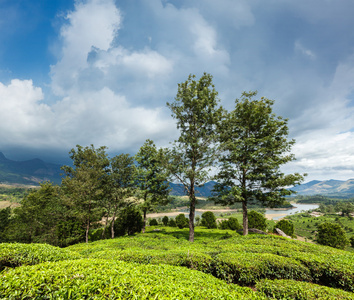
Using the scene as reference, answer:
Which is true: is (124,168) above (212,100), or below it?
below

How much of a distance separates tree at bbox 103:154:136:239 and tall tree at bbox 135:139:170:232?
1.26 meters

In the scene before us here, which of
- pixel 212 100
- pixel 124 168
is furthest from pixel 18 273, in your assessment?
pixel 124 168

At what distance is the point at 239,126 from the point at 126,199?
19140 mm

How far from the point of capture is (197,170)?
609 inches

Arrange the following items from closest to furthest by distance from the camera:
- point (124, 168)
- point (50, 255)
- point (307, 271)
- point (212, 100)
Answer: point (50, 255)
point (307, 271)
point (212, 100)
point (124, 168)

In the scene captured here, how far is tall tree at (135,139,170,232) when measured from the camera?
20.8 m

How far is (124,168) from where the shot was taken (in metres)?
22.8

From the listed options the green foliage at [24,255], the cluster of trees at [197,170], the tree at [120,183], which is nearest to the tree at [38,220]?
the cluster of trees at [197,170]

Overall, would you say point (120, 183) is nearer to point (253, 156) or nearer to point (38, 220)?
point (38, 220)

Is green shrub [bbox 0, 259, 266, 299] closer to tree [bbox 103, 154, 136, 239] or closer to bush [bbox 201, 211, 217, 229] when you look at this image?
tree [bbox 103, 154, 136, 239]

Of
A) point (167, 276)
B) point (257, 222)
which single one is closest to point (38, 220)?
point (167, 276)

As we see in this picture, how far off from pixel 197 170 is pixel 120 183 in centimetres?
1346

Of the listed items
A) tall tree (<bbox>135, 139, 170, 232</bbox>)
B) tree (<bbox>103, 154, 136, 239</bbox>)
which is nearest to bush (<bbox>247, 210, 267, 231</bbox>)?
tall tree (<bbox>135, 139, 170, 232</bbox>)

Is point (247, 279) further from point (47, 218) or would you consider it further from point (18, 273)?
point (47, 218)
